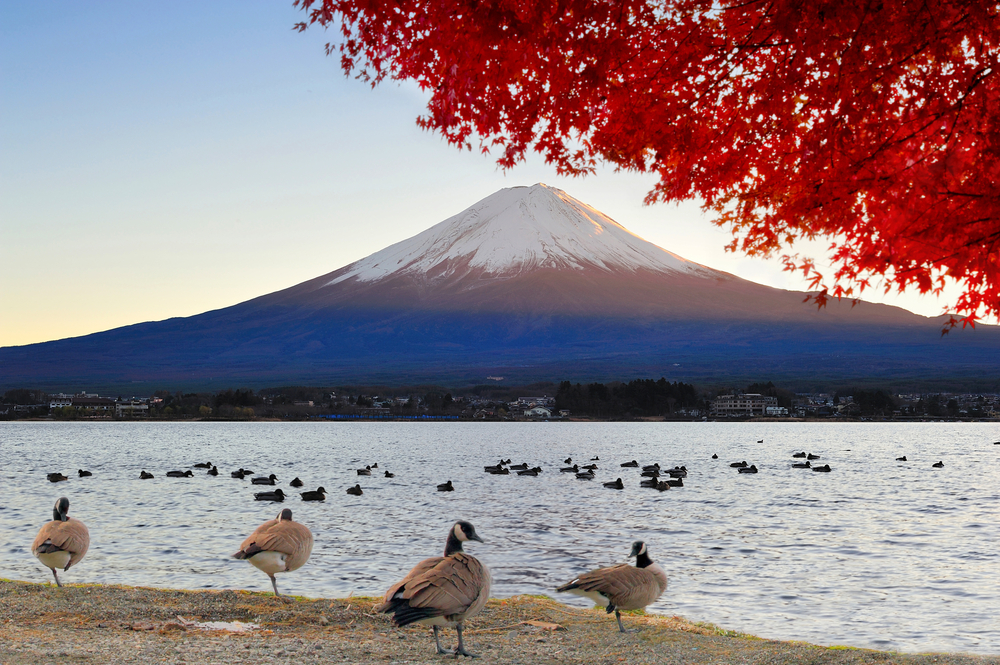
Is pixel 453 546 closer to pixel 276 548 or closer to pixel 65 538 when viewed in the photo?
pixel 276 548

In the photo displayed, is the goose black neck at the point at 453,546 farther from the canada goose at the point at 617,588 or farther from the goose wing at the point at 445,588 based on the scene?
the canada goose at the point at 617,588

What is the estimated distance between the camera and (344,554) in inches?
768

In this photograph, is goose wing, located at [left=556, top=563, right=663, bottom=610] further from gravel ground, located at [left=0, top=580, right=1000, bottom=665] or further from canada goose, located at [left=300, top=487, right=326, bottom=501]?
canada goose, located at [left=300, top=487, right=326, bottom=501]

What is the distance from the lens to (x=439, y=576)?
8.84 meters

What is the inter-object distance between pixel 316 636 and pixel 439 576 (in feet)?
6.90

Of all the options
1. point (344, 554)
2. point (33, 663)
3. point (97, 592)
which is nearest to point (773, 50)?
point (33, 663)

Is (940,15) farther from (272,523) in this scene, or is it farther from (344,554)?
(344,554)

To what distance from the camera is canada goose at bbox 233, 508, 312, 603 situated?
1259 centimetres

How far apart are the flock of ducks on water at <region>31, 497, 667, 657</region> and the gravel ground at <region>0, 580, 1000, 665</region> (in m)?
0.43

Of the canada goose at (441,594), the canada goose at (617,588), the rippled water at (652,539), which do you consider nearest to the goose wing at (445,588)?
the canada goose at (441,594)

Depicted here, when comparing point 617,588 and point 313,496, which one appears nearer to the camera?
point 617,588

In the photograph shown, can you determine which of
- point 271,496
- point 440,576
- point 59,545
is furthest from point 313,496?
point 440,576

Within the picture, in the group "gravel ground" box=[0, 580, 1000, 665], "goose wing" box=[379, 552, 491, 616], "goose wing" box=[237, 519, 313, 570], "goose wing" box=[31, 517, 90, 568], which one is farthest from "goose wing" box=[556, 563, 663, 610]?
"goose wing" box=[31, 517, 90, 568]

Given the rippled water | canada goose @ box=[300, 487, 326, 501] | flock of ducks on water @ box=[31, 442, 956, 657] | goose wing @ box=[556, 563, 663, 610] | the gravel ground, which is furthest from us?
canada goose @ box=[300, 487, 326, 501]
